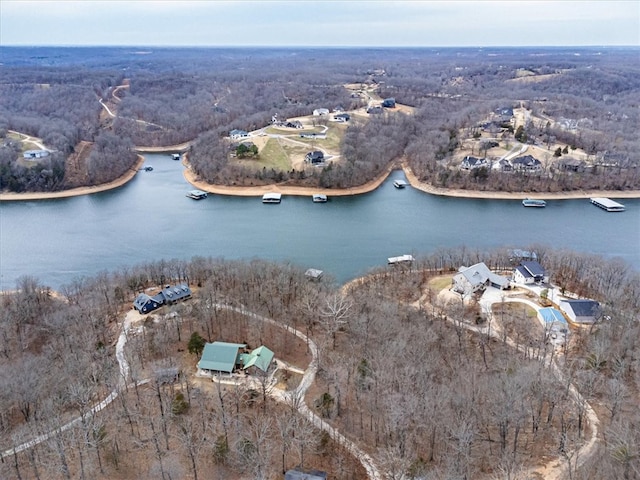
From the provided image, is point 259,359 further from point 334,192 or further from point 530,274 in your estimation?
point 334,192

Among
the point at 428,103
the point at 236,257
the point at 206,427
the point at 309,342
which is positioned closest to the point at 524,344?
the point at 309,342

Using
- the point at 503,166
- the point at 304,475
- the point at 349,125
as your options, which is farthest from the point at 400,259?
the point at 349,125

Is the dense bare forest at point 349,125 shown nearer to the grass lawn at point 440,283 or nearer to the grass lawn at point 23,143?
the grass lawn at point 23,143

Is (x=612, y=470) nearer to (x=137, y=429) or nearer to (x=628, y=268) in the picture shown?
(x=137, y=429)

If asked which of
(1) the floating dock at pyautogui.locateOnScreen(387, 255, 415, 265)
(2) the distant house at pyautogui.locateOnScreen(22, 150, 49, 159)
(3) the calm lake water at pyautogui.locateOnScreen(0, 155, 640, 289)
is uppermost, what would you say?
(2) the distant house at pyautogui.locateOnScreen(22, 150, 49, 159)

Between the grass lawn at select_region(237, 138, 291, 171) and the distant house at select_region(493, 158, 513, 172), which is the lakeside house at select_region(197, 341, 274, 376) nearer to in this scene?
the grass lawn at select_region(237, 138, 291, 171)

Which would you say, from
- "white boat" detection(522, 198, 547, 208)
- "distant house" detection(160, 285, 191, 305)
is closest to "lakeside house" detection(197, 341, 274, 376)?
"distant house" detection(160, 285, 191, 305)

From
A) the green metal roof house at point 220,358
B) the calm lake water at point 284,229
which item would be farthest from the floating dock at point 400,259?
the green metal roof house at point 220,358
